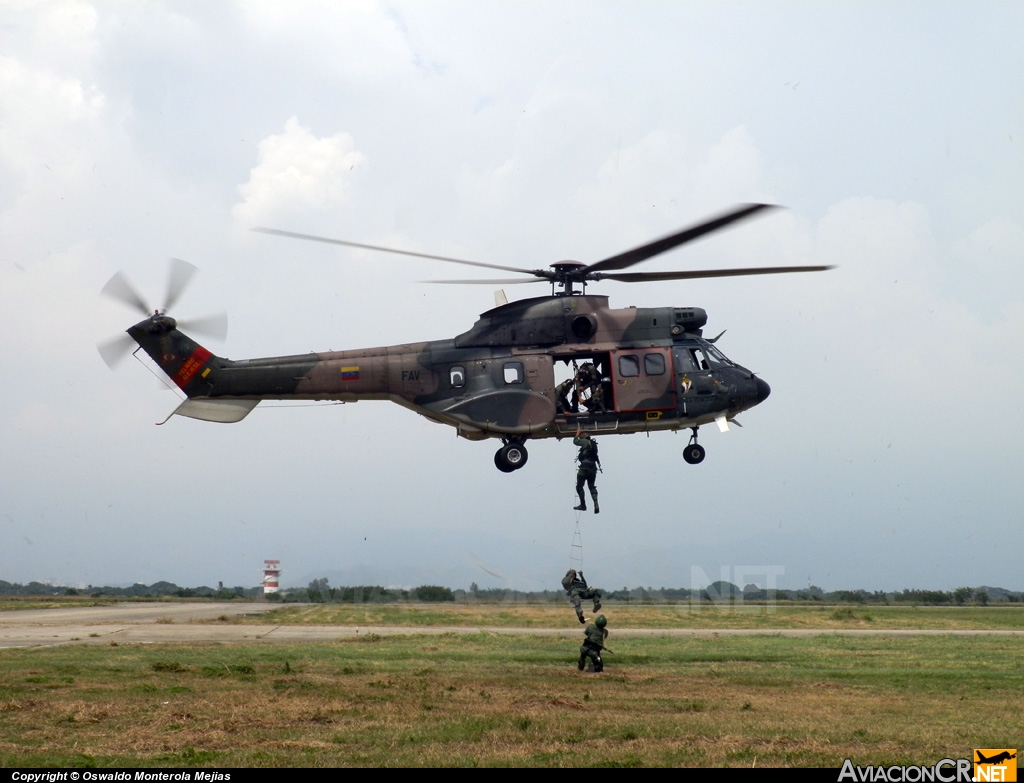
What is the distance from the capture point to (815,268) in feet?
62.3

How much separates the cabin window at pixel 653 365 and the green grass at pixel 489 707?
6.71m

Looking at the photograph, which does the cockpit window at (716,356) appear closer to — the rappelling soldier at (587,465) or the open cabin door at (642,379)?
the open cabin door at (642,379)

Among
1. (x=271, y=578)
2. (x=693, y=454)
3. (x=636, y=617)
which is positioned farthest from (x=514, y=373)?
(x=271, y=578)

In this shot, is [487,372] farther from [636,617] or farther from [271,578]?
[271,578]

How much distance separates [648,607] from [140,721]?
42.9 metres

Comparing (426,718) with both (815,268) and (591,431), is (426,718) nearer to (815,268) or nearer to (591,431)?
(591,431)

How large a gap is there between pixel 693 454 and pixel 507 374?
4580 mm

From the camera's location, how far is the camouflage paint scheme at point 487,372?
71.1 ft

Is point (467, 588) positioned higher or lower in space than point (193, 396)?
lower

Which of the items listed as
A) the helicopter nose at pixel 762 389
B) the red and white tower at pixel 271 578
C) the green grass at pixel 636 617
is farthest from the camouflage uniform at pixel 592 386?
the red and white tower at pixel 271 578

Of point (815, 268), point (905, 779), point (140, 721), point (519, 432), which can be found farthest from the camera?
point (519, 432)

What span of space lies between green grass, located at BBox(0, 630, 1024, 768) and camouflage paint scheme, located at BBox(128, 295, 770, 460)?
5.71 m

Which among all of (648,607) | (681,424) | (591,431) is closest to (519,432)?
(591,431)

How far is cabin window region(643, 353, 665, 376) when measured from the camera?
2192 centimetres
